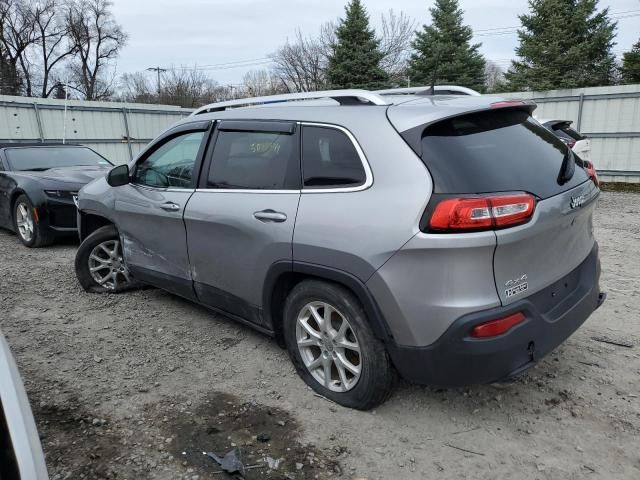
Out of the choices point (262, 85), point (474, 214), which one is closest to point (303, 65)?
point (262, 85)

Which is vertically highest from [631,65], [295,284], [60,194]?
[631,65]

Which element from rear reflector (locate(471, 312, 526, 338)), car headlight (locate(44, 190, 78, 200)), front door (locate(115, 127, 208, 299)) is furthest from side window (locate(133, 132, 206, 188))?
car headlight (locate(44, 190, 78, 200))

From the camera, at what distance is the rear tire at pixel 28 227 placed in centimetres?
664

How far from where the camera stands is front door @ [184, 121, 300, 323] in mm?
2955

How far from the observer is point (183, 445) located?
2.63 meters

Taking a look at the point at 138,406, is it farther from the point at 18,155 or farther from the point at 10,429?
the point at 18,155

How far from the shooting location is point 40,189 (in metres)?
6.58

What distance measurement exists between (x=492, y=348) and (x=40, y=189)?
633 cm

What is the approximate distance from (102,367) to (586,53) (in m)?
24.3

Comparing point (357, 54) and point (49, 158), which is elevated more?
point (357, 54)

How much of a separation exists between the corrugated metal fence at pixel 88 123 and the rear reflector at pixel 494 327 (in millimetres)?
13907

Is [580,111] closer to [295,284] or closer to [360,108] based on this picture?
[360,108]

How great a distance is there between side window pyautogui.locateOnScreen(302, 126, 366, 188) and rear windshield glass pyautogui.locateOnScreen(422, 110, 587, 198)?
1.31ft

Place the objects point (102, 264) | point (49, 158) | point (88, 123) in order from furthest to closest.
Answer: point (88, 123), point (49, 158), point (102, 264)
